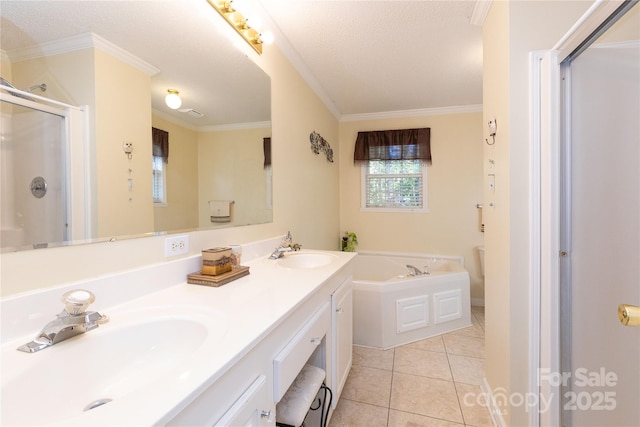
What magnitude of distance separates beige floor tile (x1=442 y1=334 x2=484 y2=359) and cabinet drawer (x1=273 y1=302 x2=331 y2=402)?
5.46 ft

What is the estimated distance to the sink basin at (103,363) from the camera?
56cm

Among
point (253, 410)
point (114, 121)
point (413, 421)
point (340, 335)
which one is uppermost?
point (114, 121)

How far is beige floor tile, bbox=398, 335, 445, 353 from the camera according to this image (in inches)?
95.4

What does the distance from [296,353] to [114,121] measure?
1.03 m

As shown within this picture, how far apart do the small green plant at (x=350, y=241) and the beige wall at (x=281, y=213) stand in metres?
0.14

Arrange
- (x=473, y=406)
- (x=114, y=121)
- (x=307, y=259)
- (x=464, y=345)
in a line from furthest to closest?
(x=464, y=345) → (x=307, y=259) → (x=473, y=406) → (x=114, y=121)

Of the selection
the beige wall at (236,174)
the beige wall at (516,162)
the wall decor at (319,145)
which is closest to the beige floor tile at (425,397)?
the beige wall at (516,162)

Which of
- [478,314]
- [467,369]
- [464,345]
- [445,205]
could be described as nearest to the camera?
[467,369]

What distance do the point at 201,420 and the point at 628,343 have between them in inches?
59.7

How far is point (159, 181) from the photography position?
3.80 ft

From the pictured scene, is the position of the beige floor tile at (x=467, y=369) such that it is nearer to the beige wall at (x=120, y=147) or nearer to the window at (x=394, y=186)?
the window at (x=394, y=186)

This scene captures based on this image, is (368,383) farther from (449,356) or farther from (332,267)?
(332,267)

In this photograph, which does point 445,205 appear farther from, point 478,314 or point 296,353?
point 296,353

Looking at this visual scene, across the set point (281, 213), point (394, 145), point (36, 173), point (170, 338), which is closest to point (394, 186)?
point (394, 145)
